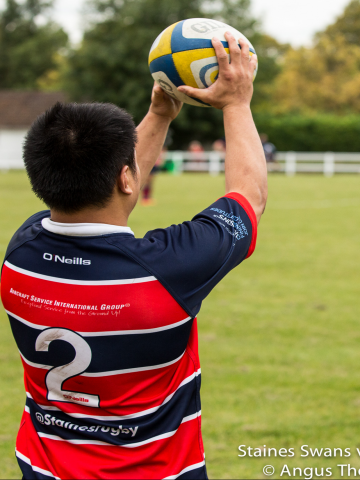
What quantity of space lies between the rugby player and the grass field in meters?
1.94

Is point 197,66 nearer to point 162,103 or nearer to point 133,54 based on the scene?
point 162,103

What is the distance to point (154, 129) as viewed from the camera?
2443 millimetres

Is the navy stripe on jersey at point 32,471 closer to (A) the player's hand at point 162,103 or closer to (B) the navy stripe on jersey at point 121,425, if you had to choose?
(B) the navy stripe on jersey at point 121,425

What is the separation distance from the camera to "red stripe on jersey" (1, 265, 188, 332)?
1.58 metres

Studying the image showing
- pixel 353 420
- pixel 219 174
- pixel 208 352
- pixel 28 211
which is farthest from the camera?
pixel 219 174

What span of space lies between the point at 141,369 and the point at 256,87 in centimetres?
4110

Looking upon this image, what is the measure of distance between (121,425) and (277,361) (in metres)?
3.56

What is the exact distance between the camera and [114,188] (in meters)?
1.65

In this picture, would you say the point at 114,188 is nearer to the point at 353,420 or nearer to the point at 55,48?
the point at 353,420

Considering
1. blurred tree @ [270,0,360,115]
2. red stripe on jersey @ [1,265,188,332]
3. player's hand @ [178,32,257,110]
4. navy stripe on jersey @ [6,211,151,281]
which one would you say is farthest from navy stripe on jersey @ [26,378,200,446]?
blurred tree @ [270,0,360,115]

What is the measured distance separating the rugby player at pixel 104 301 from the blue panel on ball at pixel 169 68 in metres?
0.72

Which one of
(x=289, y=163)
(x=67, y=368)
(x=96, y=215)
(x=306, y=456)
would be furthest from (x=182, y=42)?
(x=289, y=163)

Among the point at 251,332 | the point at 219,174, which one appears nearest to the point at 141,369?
the point at 251,332

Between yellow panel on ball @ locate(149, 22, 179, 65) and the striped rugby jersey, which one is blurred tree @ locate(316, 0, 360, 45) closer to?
yellow panel on ball @ locate(149, 22, 179, 65)
